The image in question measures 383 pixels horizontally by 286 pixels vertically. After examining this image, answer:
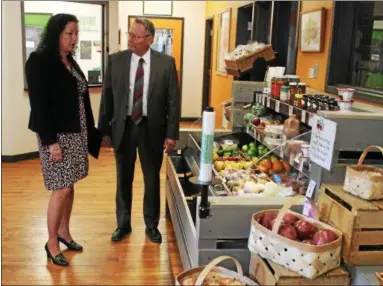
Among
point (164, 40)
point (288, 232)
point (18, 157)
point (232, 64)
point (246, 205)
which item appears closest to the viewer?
point (288, 232)

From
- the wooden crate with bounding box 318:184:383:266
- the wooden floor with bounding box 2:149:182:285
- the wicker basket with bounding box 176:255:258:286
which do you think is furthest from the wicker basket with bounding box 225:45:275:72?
the wicker basket with bounding box 176:255:258:286

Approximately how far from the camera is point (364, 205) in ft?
5.62

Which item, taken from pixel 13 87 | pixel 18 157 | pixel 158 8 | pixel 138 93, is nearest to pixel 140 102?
pixel 138 93

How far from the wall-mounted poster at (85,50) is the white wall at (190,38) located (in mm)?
2290

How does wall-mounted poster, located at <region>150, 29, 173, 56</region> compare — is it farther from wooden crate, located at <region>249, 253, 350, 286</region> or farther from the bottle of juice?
wooden crate, located at <region>249, 253, 350, 286</region>

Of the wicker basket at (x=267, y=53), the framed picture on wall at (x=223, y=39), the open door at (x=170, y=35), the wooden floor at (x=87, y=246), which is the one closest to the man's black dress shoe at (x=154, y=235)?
the wooden floor at (x=87, y=246)

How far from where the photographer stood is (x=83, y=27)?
6172 millimetres

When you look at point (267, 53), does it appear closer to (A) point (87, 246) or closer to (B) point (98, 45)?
(A) point (87, 246)

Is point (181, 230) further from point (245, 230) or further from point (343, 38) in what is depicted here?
point (343, 38)

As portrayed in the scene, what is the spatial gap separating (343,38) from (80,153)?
80.7 inches

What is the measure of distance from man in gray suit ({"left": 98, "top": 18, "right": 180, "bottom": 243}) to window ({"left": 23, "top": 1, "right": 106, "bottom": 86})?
289cm

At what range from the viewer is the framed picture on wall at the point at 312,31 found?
3.39m

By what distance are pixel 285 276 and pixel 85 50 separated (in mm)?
5371

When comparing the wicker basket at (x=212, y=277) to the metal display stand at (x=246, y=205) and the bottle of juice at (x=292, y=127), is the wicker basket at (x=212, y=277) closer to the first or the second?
the metal display stand at (x=246, y=205)
